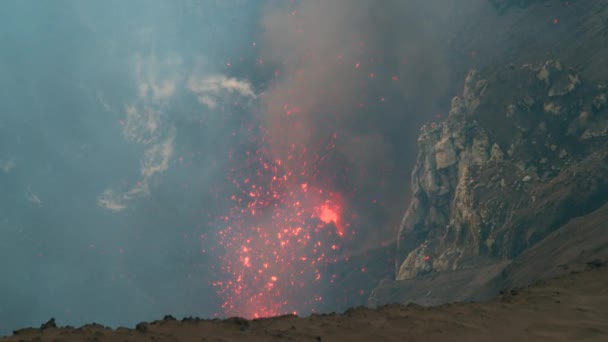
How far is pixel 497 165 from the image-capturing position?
74.2 m

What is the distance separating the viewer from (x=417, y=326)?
10.2 meters

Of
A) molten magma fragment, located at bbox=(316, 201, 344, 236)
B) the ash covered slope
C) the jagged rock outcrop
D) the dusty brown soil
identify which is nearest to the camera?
the dusty brown soil

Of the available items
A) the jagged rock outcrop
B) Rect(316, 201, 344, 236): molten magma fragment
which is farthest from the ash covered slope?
Rect(316, 201, 344, 236): molten magma fragment

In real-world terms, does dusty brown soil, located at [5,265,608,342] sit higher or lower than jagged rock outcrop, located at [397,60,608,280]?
lower

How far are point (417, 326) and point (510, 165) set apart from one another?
70.6 m

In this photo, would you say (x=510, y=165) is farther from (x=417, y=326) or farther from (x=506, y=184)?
(x=417, y=326)

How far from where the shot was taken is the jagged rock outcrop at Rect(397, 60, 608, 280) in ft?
200

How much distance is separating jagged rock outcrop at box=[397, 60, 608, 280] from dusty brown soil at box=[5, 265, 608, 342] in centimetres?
5532

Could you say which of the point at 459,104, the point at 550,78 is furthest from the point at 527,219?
the point at 459,104

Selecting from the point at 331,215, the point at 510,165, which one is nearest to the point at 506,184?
the point at 510,165

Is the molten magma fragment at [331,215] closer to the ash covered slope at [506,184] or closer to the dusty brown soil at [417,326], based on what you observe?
the ash covered slope at [506,184]

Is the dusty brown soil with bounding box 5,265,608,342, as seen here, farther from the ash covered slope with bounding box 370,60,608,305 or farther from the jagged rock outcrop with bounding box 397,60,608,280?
the jagged rock outcrop with bounding box 397,60,608,280

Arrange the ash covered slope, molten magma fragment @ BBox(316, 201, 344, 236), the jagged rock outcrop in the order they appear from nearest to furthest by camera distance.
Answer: the ash covered slope < the jagged rock outcrop < molten magma fragment @ BBox(316, 201, 344, 236)

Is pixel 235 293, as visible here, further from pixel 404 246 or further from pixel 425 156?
pixel 425 156
